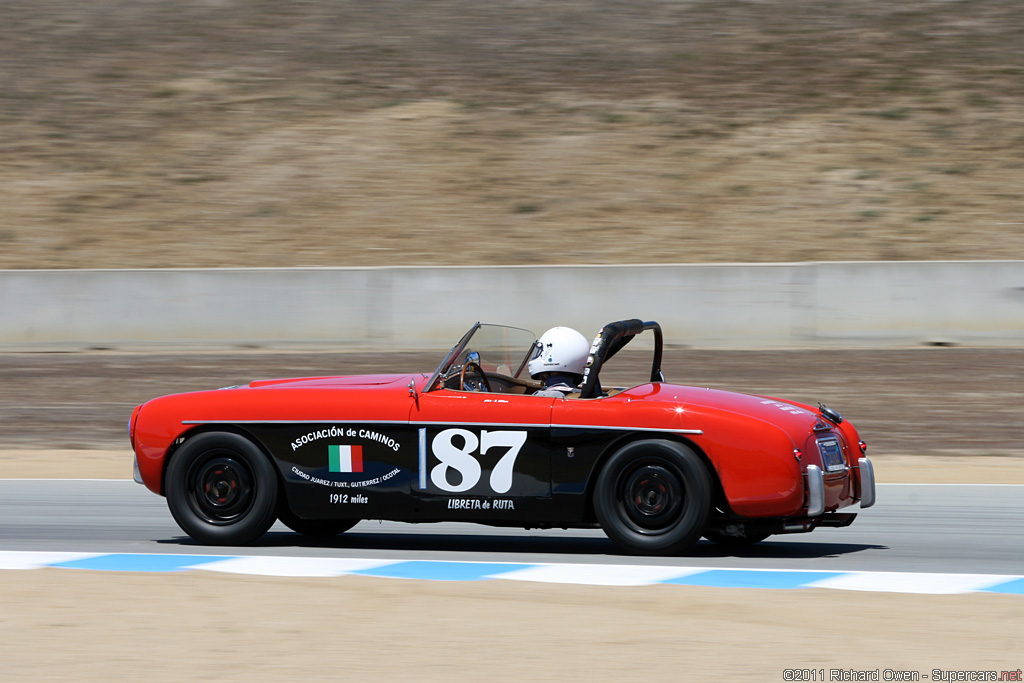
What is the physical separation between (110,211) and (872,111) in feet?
43.9

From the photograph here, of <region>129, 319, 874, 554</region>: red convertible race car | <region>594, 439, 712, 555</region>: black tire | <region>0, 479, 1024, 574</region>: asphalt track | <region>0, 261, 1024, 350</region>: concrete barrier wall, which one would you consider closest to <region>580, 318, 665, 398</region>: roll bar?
<region>129, 319, 874, 554</region>: red convertible race car

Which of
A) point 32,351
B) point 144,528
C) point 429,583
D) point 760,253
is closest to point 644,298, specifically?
point 760,253

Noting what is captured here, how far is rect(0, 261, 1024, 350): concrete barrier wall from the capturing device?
52.3 ft

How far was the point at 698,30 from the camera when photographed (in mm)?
27391

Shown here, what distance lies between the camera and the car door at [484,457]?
21.4 ft

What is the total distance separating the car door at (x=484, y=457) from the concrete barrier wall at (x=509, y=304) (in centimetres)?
952

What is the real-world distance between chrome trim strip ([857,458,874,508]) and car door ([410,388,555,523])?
1606 millimetres

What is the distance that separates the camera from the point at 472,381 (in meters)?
6.96

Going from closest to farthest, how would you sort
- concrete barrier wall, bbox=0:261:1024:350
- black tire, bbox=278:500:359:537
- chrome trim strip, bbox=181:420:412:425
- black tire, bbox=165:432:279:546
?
chrome trim strip, bbox=181:420:412:425
black tire, bbox=165:432:279:546
black tire, bbox=278:500:359:537
concrete barrier wall, bbox=0:261:1024:350

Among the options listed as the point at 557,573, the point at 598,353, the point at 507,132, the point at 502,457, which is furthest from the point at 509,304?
the point at 557,573

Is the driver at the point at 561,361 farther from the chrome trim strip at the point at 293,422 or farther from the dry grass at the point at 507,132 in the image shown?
the dry grass at the point at 507,132

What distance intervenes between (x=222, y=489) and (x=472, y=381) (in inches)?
56.1

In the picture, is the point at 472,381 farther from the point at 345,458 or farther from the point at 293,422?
the point at 293,422

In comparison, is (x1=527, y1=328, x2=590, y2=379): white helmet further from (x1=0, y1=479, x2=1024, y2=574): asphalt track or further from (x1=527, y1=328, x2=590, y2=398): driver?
(x1=0, y1=479, x2=1024, y2=574): asphalt track
